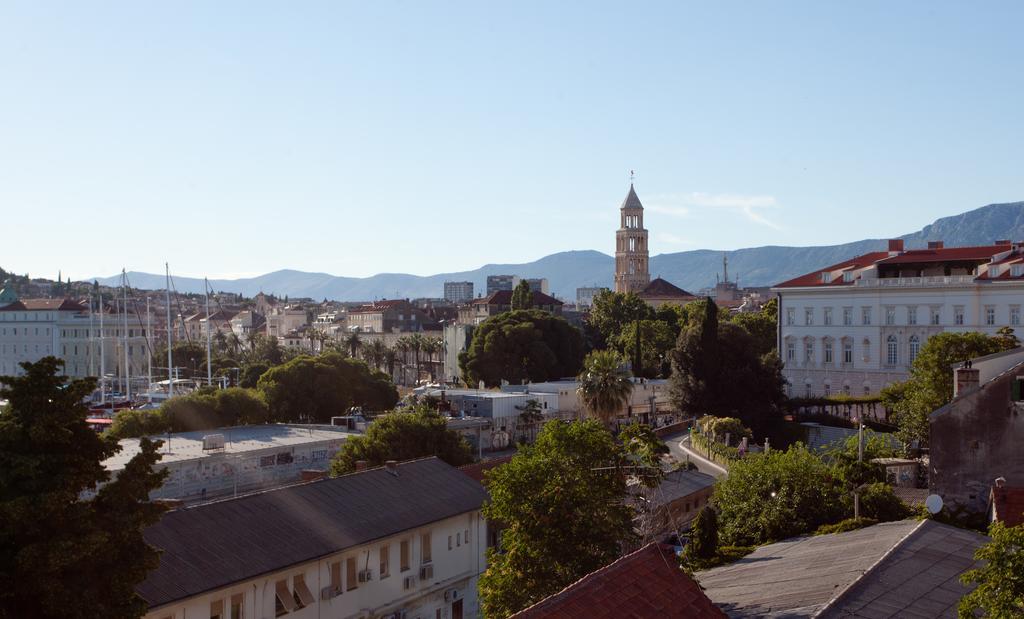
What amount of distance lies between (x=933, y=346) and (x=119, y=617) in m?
47.5

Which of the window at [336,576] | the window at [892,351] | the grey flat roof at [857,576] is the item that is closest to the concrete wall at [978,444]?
the grey flat roof at [857,576]

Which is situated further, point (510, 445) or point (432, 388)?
point (432, 388)

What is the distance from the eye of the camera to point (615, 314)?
128 meters

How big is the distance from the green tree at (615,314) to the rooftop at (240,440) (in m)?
63.1

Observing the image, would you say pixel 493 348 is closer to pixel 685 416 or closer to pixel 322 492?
pixel 685 416

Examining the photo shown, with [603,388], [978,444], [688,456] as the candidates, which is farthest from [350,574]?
[603,388]

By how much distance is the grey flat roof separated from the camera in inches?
778

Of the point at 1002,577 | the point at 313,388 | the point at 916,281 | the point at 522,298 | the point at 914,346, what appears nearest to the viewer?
the point at 1002,577

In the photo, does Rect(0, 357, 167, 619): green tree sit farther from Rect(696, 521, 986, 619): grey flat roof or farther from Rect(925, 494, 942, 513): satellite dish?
Rect(925, 494, 942, 513): satellite dish

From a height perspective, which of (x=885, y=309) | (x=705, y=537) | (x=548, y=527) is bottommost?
(x=705, y=537)

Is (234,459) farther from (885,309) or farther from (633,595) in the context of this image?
(885,309)

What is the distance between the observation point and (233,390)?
7294cm

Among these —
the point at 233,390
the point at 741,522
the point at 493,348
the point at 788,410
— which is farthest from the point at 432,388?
the point at 741,522

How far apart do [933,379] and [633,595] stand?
41.8 metres
